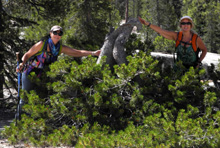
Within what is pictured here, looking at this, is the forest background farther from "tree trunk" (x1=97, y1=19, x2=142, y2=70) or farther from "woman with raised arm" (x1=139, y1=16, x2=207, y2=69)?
"woman with raised arm" (x1=139, y1=16, x2=207, y2=69)

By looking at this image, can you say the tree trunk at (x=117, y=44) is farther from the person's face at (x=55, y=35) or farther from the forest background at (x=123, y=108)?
the person's face at (x=55, y=35)

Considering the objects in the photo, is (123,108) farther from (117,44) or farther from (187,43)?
(187,43)

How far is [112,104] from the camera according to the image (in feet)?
14.4

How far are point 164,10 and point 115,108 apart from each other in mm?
28839

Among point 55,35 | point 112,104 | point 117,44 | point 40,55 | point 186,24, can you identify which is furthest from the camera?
point 117,44

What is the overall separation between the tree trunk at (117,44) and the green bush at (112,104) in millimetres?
559

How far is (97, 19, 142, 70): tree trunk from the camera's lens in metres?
5.23

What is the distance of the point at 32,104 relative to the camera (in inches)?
174

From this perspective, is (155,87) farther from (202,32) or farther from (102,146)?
(202,32)

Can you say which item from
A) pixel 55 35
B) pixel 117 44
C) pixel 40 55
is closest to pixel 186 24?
pixel 117 44

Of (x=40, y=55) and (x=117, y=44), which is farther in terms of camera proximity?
(x=117, y=44)

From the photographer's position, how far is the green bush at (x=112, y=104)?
409 centimetres

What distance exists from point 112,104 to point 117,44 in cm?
141

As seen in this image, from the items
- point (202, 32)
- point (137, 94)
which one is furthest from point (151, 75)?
point (202, 32)
